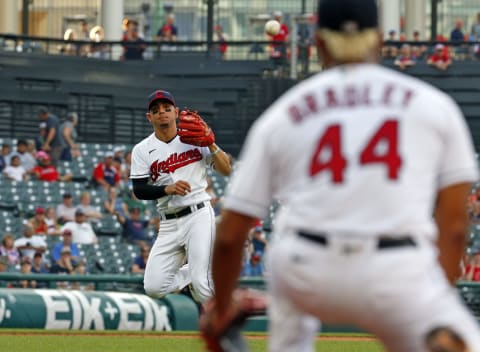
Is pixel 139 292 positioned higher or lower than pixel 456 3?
lower

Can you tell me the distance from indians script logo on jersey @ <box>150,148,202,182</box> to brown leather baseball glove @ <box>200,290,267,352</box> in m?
7.31

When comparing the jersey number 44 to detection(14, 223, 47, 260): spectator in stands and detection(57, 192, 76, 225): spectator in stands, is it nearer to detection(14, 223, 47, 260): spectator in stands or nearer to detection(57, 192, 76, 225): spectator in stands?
detection(14, 223, 47, 260): spectator in stands

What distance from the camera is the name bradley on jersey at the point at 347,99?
4.34 m

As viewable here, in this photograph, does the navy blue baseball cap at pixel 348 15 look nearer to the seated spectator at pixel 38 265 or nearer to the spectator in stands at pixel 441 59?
the seated spectator at pixel 38 265

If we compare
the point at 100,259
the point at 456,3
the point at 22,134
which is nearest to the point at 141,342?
the point at 100,259

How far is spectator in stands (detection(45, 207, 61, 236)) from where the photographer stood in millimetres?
20381

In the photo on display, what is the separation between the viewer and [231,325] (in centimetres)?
462

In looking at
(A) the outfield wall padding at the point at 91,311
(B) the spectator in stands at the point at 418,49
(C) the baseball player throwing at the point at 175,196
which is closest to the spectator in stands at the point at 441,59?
(B) the spectator in stands at the point at 418,49

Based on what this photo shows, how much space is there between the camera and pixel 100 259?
2059 centimetres

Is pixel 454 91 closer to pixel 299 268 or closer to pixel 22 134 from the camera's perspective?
pixel 22 134

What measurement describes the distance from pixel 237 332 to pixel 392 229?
0.71 m

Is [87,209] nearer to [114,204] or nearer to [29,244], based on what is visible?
[114,204]

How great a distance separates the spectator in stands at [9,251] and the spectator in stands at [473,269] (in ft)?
21.3

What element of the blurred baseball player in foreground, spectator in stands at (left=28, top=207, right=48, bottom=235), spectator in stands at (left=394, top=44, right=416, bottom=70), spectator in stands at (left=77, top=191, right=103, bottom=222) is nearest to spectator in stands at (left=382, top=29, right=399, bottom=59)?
spectator in stands at (left=394, top=44, right=416, bottom=70)
